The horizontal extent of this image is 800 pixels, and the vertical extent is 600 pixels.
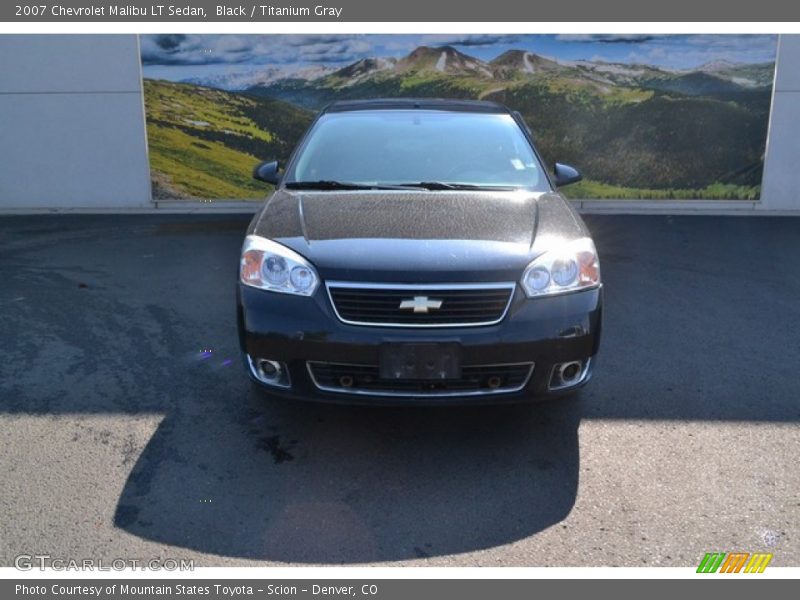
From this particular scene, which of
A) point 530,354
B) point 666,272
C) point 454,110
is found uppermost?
point 454,110

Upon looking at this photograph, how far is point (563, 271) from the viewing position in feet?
12.7

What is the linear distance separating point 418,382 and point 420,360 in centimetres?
14

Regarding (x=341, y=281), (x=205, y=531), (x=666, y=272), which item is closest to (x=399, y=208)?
(x=341, y=281)

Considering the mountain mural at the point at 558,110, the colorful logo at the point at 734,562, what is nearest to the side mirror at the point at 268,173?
the colorful logo at the point at 734,562

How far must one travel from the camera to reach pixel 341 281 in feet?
12.3

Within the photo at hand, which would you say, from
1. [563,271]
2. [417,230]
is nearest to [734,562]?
[563,271]

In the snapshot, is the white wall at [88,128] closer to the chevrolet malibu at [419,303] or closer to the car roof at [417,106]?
the car roof at [417,106]

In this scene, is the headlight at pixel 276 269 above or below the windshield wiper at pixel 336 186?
below

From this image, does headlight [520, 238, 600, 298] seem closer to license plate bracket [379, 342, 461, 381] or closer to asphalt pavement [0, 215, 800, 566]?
license plate bracket [379, 342, 461, 381]

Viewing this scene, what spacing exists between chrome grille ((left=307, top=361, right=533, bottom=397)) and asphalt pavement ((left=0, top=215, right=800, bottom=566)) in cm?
39

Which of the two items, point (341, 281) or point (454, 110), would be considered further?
point (454, 110)

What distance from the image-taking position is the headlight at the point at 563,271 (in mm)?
3791

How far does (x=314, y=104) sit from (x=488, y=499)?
338 inches

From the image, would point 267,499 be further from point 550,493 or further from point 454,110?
point 454,110
